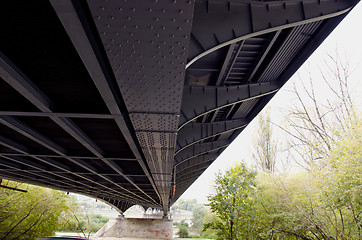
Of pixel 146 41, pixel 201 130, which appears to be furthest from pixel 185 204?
pixel 146 41

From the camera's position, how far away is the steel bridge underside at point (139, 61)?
6.53ft

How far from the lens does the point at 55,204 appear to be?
68.1ft

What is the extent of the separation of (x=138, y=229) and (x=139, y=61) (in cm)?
4551

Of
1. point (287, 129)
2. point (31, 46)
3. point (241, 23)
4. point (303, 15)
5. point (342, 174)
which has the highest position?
point (287, 129)

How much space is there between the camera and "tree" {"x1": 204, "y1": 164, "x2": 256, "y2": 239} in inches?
436

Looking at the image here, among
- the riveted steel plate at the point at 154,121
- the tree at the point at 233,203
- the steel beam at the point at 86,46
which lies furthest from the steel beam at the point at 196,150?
the steel beam at the point at 86,46

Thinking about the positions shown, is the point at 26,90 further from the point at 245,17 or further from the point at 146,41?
the point at 245,17

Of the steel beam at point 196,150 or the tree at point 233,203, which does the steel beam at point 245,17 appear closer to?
the steel beam at point 196,150

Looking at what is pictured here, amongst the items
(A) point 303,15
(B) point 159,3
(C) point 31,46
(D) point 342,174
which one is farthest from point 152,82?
(D) point 342,174

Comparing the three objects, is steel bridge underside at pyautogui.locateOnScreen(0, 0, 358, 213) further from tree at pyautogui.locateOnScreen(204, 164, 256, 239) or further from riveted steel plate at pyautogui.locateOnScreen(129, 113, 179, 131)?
tree at pyautogui.locateOnScreen(204, 164, 256, 239)

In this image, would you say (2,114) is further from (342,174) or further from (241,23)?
(342,174)

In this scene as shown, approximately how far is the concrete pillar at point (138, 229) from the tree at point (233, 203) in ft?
107

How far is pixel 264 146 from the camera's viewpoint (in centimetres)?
3000

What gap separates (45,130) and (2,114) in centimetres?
151
